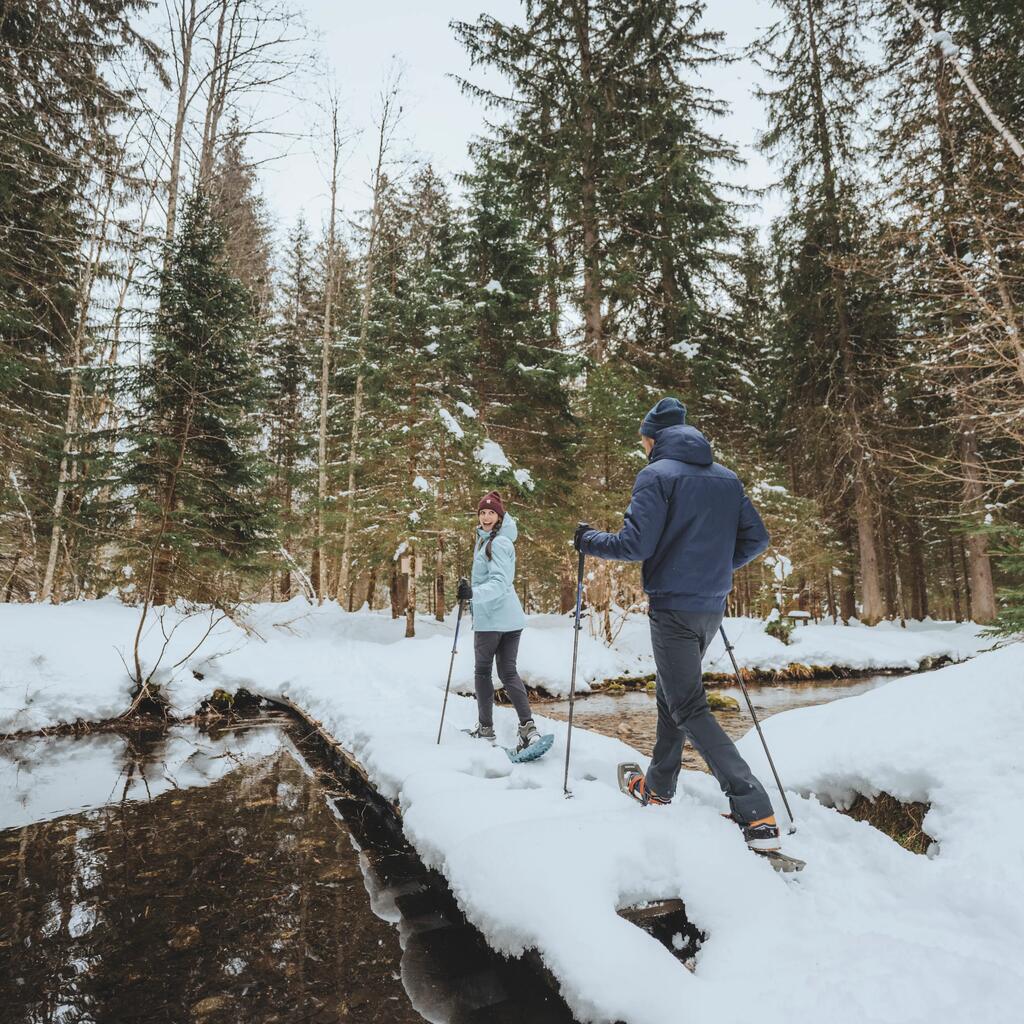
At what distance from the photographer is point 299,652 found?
36.0ft

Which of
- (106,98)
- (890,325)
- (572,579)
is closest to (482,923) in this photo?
(572,579)

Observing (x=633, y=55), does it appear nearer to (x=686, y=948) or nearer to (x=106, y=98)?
(x=106, y=98)

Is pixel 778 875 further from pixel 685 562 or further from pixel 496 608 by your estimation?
pixel 496 608

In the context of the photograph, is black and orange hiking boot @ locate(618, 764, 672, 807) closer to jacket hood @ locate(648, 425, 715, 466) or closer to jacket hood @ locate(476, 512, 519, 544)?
jacket hood @ locate(648, 425, 715, 466)

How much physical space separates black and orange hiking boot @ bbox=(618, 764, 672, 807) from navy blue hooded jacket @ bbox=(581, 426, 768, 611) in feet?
3.79


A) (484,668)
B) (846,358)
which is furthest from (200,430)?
(846,358)

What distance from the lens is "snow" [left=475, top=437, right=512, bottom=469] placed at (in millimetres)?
13320

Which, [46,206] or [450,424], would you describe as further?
[450,424]

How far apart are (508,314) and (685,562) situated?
14.0 metres

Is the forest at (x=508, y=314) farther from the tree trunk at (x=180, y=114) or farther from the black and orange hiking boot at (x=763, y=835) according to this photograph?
the black and orange hiking boot at (x=763, y=835)

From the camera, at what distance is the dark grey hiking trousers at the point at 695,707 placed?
2.80 m

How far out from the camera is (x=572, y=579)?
1431 centimetres

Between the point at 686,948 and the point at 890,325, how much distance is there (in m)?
19.2

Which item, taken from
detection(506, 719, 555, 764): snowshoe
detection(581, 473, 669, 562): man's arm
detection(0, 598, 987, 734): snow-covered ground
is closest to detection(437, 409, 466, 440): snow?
detection(0, 598, 987, 734): snow-covered ground
